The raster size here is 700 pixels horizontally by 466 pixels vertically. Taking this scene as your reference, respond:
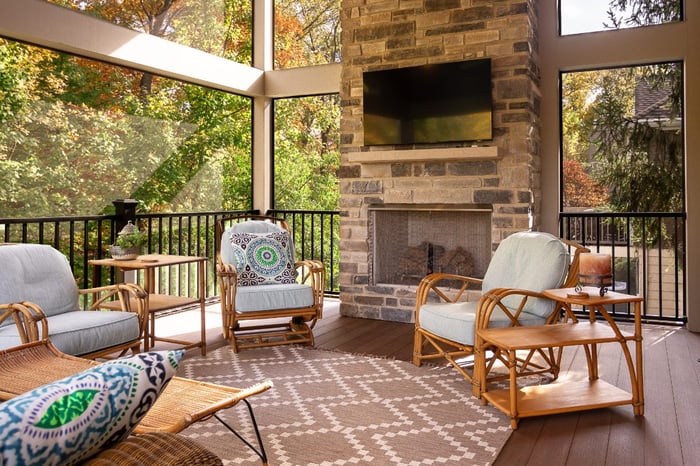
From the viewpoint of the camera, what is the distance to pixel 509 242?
3.99 meters

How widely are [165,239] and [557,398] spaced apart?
4.78 meters

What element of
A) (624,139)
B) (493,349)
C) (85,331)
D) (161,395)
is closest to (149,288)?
(85,331)

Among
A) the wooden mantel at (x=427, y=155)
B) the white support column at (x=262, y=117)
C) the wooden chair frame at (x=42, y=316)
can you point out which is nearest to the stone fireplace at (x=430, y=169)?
the wooden mantel at (x=427, y=155)

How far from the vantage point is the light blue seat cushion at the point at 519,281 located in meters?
3.52

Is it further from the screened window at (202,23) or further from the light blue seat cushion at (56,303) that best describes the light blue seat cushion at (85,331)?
the screened window at (202,23)

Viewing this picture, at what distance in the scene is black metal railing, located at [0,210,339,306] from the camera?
18.2 feet

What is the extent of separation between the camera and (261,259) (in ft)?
15.7

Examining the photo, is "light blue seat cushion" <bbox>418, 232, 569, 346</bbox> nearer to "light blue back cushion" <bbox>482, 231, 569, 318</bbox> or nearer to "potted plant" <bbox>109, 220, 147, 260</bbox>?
"light blue back cushion" <bbox>482, 231, 569, 318</bbox>

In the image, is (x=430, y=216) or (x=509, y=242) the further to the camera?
(x=430, y=216)

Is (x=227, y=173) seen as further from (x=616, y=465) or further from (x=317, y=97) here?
(x=616, y=465)

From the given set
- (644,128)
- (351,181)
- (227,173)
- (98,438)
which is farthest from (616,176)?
(98,438)

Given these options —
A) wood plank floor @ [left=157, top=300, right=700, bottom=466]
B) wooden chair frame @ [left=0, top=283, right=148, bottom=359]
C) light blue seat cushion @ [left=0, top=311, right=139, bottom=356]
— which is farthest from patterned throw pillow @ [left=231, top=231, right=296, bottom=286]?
light blue seat cushion @ [left=0, top=311, right=139, bottom=356]

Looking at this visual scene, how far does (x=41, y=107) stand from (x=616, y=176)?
558 cm

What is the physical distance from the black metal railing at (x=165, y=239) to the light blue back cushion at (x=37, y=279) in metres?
1.26
